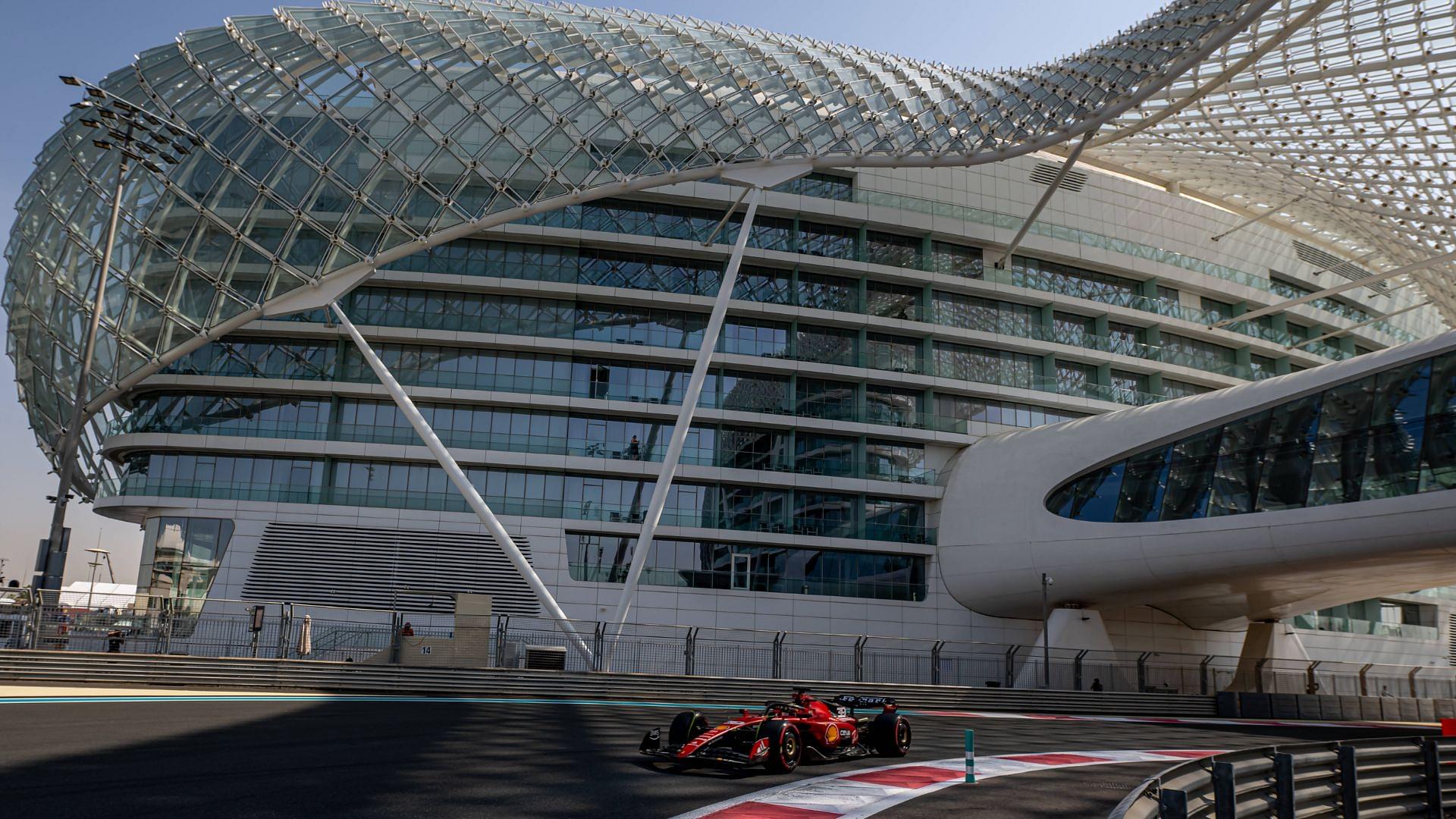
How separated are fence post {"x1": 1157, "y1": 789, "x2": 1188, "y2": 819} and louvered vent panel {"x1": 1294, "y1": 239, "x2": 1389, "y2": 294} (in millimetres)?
58181

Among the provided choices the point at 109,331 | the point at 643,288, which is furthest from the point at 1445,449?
the point at 109,331

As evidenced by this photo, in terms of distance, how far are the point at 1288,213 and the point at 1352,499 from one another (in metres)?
31.0

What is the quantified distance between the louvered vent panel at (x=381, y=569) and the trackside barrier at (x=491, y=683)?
12836 mm

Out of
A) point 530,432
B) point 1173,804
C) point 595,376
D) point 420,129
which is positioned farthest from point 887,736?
point 595,376

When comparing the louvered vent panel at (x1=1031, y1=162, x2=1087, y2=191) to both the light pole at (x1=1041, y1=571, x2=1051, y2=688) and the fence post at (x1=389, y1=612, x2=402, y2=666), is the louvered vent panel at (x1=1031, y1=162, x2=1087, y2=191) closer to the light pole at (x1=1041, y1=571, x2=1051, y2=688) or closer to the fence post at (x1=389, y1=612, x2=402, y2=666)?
the light pole at (x1=1041, y1=571, x2=1051, y2=688)

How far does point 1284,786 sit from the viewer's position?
9125mm

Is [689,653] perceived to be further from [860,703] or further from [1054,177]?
[1054,177]

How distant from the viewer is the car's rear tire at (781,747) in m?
13.2

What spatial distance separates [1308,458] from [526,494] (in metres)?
28.4

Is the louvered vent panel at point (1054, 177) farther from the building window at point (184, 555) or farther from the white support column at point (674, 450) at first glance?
the building window at point (184, 555)

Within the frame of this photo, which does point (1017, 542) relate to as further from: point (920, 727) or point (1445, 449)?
point (920, 727)

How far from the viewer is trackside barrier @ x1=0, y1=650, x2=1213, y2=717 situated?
23.2 metres

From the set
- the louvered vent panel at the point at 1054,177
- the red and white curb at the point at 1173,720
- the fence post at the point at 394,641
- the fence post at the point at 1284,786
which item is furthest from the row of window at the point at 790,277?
the fence post at the point at 1284,786

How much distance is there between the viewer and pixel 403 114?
3406cm
